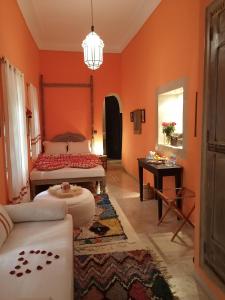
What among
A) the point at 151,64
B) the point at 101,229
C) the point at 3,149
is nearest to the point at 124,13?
the point at 151,64

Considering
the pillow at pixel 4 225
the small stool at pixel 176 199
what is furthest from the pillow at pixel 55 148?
the pillow at pixel 4 225

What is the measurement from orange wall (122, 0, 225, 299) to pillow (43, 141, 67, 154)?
162 centimetres

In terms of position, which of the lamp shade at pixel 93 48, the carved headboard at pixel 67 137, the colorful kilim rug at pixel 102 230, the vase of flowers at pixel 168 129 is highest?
the lamp shade at pixel 93 48

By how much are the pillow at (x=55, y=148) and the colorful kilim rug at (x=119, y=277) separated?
12.3 ft

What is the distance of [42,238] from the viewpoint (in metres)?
2.00

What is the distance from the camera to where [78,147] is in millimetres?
6082

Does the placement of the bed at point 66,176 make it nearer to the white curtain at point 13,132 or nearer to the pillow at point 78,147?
the white curtain at point 13,132

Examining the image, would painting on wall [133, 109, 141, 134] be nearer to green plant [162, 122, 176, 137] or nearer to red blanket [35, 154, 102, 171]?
red blanket [35, 154, 102, 171]

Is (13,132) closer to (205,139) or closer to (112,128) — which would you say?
(205,139)

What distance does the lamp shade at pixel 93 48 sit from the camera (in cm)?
374

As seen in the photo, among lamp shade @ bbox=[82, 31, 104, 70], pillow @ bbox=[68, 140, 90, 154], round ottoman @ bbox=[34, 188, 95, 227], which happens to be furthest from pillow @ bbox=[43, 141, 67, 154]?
round ottoman @ bbox=[34, 188, 95, 227]

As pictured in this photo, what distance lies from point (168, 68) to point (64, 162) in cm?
257

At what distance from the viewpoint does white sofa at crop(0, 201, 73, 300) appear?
1.40 meters

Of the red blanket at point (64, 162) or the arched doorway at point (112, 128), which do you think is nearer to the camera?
the red blanket at point (64, 162)
